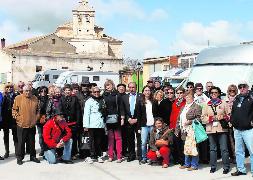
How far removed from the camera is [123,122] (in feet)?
30.0

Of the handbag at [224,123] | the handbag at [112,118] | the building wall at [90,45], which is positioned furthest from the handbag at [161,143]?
the building wall at [90,45]

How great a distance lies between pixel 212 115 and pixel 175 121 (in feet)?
3.31

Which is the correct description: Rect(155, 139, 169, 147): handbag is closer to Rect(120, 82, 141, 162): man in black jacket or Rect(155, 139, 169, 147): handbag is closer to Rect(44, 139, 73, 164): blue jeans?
Rect(120, 82, 141, 162): man in black jacket

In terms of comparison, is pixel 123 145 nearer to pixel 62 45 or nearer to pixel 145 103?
pixel 145 103

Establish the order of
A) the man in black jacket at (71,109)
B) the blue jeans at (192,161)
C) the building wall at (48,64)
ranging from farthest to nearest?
1. the building wall at (48,64)
2. the man in black jacket at (71,109)
3. the blue jeans at (192,161)

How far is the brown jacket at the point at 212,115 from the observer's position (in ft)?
26.1

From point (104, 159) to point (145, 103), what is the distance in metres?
1.76

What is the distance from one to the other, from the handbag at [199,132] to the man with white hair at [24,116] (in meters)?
3.64

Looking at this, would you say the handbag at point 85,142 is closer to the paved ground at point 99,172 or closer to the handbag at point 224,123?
the paved ground at point 99,172

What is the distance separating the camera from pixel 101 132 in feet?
30.7

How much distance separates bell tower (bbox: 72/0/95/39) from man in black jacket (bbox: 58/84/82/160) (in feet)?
196

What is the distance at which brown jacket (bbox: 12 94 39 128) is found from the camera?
29.5ft

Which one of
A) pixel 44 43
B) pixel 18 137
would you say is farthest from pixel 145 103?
pixel 44 43

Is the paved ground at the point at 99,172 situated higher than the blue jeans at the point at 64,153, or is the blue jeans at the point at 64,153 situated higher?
the blue jeans at the point at 64,153
